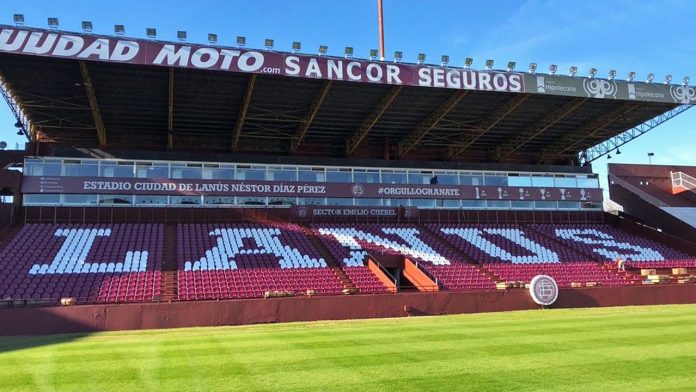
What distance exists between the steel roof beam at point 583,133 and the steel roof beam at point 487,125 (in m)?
7.13

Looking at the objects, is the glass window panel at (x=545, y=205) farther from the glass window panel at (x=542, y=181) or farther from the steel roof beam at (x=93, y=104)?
the steel roof beam at (x=93, y=104)

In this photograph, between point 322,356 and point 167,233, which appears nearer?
point 322,356

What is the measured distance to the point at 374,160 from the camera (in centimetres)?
3800

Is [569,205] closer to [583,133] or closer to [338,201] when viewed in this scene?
[583,133]

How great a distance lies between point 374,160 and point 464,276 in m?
11.7

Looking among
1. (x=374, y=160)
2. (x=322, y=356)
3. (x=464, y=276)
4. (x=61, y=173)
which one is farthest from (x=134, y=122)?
(x=322, y=356)

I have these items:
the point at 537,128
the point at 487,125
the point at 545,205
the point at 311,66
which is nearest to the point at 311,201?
the point at 311,66

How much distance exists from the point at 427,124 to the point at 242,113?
11814mm

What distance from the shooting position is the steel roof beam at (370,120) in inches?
1219

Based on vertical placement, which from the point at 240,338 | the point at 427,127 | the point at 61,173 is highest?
the point at 427,127

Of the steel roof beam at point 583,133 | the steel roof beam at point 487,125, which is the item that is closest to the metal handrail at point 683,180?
the steel roof beam at point 583,133

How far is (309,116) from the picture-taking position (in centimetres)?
3275

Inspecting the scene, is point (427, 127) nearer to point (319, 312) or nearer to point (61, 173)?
point (319, 312)

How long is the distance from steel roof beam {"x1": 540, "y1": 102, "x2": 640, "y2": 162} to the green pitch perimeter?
21.4m
